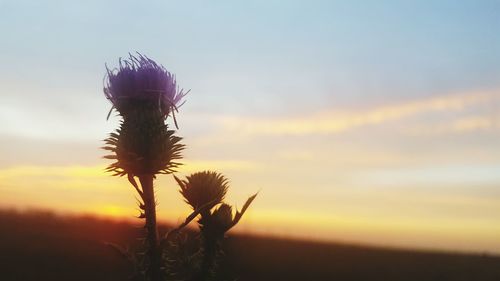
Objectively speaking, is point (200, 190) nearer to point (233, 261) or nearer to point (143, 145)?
point (143, 145)

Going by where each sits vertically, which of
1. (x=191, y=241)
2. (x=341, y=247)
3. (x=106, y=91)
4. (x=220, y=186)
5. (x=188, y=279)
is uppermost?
(x=341, y=247)

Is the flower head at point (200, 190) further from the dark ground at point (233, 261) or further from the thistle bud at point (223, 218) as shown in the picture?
the dark ground at point (233, 261)

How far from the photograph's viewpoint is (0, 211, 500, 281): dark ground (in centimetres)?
2953

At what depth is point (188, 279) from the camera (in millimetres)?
5711

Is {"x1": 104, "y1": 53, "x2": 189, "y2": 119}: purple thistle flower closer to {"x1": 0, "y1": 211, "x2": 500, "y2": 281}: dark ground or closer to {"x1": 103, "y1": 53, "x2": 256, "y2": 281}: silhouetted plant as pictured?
{"x1": 103, "y1": 53, "x2": 256, "y2": 281}: silhouetted plant

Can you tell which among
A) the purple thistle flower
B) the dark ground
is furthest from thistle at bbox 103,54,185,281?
the dark ground

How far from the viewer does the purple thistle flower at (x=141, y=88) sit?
6.49 meters

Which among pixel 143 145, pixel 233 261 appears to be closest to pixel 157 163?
pixel 143 145

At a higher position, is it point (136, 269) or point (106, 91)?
point (106, 91)

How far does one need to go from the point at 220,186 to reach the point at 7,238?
3198 cm

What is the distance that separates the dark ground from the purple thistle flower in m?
20.5

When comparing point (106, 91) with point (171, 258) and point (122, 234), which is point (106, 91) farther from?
point (122, 234)

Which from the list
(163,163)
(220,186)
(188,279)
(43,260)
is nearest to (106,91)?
(163,163)

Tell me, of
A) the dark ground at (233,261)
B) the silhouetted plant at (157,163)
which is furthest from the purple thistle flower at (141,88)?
the dark ground at (233,261)
